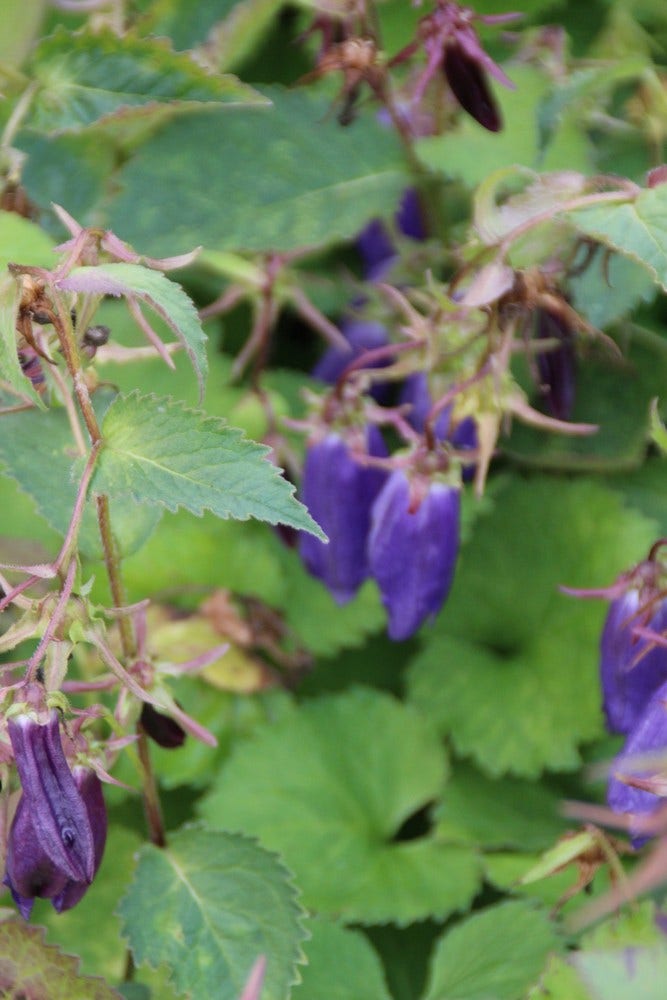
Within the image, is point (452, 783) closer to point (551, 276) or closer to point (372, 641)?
point (372, 641)

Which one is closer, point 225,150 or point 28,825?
point 28,825

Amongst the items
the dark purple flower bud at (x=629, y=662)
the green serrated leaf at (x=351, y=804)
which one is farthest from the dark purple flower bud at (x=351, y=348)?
the dark purple flower bud at (x=629, y=662)

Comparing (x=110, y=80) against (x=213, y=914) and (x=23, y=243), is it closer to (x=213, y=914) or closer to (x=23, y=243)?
(x=23, y=243)

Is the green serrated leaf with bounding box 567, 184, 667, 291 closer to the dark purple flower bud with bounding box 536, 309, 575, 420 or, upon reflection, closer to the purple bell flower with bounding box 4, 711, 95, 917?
the dark purple flower bud with bounding box 536, 309, 575, 420

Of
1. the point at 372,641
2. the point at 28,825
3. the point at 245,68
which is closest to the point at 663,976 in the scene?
the point at 28,825

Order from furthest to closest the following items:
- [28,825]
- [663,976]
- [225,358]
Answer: [225,358] < [28,825] < [663,976]

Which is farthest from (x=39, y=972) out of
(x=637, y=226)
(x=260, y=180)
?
(x=260, y=180)

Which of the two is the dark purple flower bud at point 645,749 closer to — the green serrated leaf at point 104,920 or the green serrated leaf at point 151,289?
the green serrated leaf at point 151,289
